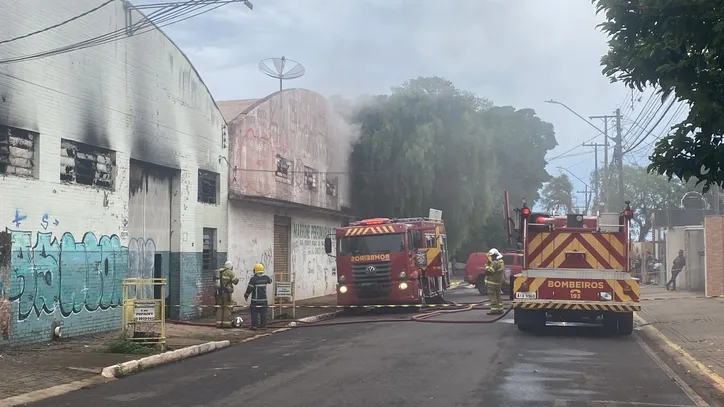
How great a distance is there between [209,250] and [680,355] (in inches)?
500

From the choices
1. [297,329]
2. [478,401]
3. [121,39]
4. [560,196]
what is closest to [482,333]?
[297,329]

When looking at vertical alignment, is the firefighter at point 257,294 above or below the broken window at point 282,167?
below

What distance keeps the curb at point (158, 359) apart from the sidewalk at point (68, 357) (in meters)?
0.23

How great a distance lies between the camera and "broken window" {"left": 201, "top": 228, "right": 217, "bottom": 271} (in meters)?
20.5

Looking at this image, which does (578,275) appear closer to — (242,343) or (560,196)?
(242,343)

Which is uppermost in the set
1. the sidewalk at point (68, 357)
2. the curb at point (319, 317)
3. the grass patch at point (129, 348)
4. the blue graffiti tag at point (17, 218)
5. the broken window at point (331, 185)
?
the broken window at point (331, 185)

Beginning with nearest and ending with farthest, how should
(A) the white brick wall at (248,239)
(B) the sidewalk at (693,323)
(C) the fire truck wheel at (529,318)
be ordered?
(B) the sidewalk at (693,323)
(C) the fire truck wheel at (529,318)
(A) the white brick wall at (248,239)

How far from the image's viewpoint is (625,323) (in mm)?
15109

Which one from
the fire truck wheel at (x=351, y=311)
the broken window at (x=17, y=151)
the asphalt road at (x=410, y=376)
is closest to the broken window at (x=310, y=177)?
the fire truck wheel at (x=351, y=311)

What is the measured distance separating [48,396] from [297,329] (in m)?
8.44

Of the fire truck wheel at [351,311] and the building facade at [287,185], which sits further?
the building facade at [287,185]

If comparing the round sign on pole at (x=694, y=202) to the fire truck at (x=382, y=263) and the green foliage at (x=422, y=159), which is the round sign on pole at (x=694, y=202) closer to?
the green foliage at (x=422, y=159)

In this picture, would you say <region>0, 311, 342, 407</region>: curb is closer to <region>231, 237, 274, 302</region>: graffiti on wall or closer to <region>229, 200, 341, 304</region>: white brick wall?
<region>231, 237, 274, 302</region>: graffiti on wall

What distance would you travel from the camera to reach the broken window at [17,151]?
43.3 ft
